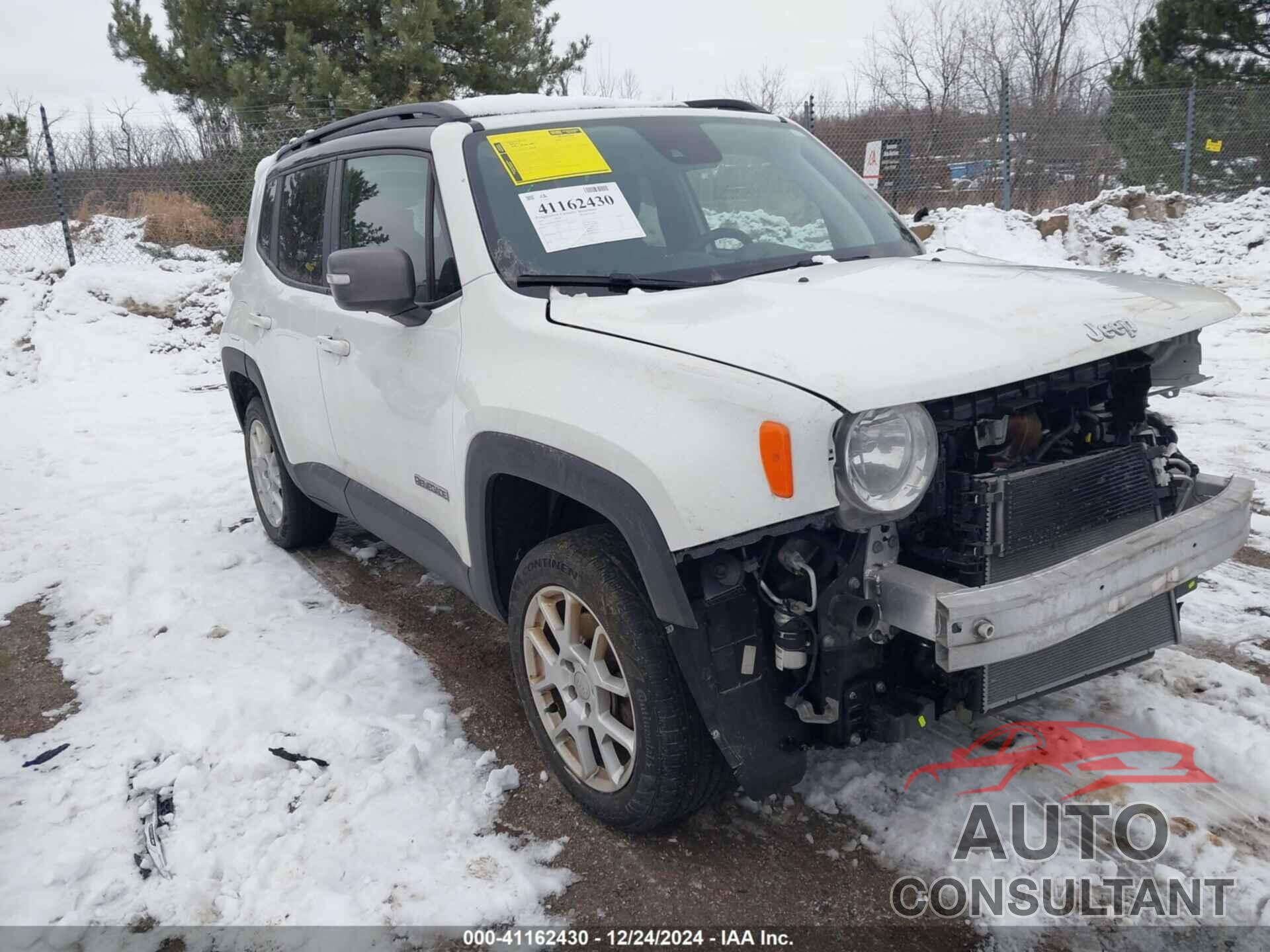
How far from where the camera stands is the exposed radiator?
2322 mm

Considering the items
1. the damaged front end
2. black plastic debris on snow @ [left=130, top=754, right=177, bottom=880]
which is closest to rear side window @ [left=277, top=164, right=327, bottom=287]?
black plastic debris on snow @ [left=130, top=754, right=177, bottom=880]

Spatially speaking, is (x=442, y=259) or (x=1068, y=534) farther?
(x=442, y=259)

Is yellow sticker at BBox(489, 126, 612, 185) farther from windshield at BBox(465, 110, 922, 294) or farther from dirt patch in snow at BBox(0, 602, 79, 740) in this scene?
dirt patch in snow at BBox(0, 602, 79, 740)

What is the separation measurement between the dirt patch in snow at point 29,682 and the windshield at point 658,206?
2.49m

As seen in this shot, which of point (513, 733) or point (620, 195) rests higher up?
point (620, 195)

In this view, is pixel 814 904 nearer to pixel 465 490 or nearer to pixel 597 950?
pixel 597 950

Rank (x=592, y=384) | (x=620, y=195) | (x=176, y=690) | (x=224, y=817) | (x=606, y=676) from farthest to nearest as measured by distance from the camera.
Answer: (x=176, y=690) → (x=620, y=195) → (x=224, y=817) → (x=606, y=676) → (x=592, y=384)

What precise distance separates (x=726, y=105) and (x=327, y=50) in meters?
12.2

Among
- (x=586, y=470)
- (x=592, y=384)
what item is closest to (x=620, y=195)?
(x=592, y=384)

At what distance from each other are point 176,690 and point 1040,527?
3.16 meters

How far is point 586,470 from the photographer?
8.11 ft

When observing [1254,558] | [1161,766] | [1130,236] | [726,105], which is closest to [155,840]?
[1161,766]

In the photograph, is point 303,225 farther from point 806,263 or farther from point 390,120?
point 806,263

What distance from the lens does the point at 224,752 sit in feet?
10.8
